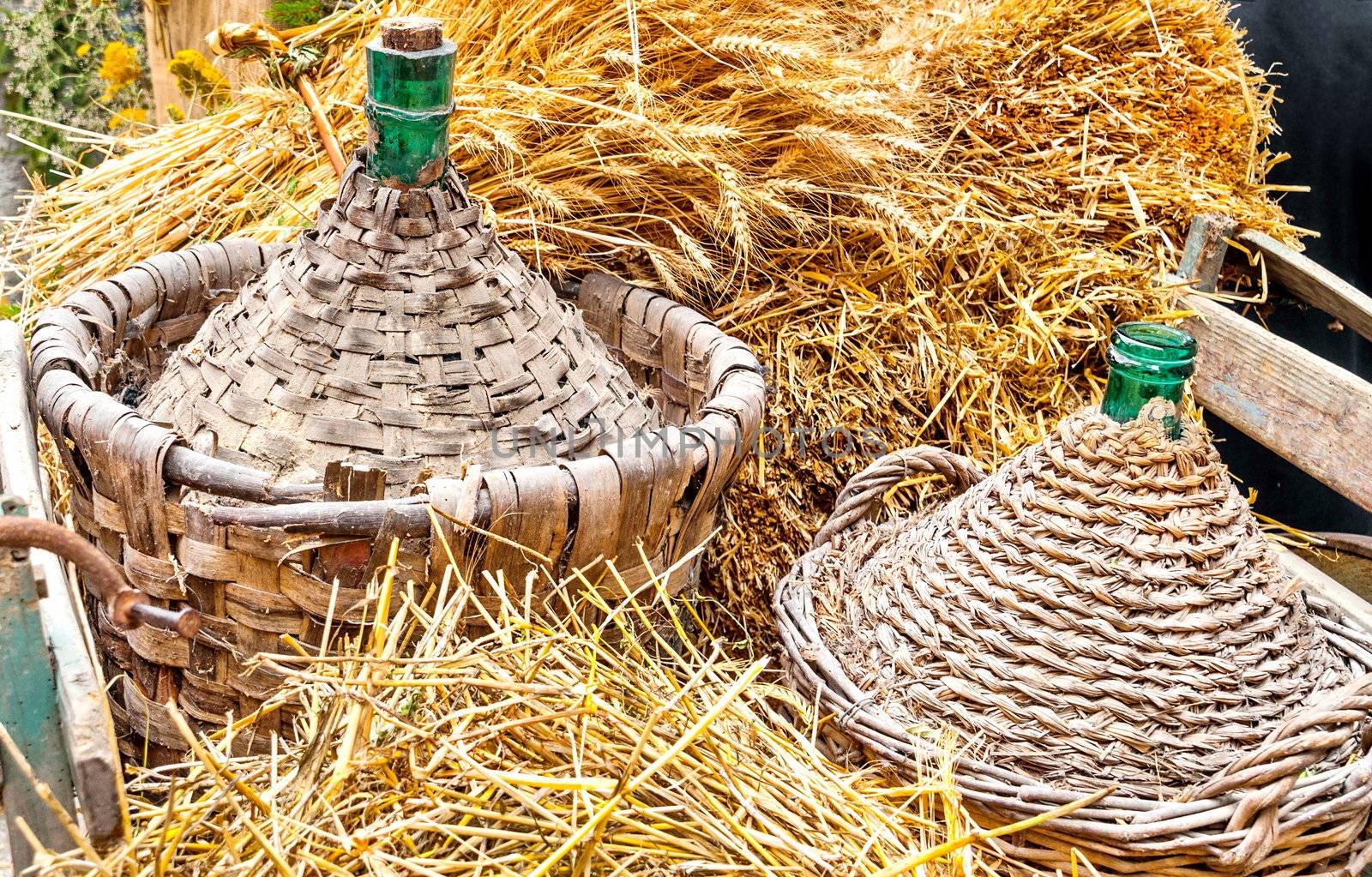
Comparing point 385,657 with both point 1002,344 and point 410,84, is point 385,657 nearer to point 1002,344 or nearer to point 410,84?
point 410,84

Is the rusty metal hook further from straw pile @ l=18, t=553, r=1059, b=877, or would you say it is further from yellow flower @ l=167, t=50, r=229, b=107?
yellow flower @ l=167, t=50, r=229, b=107

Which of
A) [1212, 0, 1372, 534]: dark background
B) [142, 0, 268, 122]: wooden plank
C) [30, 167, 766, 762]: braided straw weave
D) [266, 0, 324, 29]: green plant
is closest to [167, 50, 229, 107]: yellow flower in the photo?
[142, 0, 268, 122]: wooden plank

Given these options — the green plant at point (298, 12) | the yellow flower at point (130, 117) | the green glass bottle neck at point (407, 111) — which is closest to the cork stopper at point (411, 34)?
the green glass bottle neck at point (407, 111)

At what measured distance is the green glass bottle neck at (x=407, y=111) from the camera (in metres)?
0.99

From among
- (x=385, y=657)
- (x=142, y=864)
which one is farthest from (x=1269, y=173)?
(x=142, y=864)

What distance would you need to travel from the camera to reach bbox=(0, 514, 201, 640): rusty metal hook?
55 cm

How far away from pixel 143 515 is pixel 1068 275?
3.85 ft

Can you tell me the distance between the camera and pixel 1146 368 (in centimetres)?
91

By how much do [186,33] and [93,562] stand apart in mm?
2274

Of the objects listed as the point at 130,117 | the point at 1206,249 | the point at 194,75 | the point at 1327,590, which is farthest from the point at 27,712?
the point at 130,117

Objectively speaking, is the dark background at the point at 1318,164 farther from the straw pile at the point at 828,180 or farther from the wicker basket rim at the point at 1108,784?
the wicker basket rim at the point at 1108,784

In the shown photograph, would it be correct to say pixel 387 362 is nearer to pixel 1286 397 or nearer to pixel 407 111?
pixel 407 111

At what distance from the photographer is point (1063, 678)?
88 cm

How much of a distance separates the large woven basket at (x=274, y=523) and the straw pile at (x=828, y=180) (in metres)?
0.40
